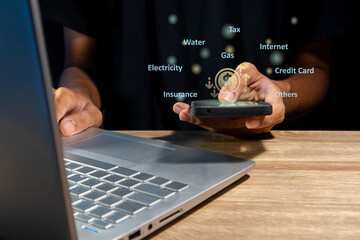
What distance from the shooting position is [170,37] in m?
0.87

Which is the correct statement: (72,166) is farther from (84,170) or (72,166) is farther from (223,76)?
(223,76)

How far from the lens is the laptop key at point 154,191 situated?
1.27ft

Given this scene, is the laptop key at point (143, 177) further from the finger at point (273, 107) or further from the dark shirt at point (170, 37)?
the dark shirt at point (170, 37)

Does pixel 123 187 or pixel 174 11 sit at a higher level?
pixel 174 11

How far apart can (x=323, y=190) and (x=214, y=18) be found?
1.67 feet

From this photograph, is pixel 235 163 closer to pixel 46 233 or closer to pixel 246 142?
pixel 246 142

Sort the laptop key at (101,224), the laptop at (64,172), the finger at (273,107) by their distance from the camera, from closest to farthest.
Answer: the laptop at (64,172) → the laptop key at (101,224) → the finger at (273,107)

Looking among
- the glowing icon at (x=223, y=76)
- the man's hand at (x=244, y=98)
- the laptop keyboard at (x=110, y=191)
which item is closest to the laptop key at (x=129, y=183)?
the laptop keyboard at (x=110, y=191)

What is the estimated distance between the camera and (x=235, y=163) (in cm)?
49

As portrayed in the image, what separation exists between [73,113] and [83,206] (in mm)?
389

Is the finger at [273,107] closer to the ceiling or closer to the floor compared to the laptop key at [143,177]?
closer to the ceiling

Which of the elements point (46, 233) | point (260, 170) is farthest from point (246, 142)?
point (46, 233)

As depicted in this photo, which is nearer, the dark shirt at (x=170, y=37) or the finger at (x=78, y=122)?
the finger at (x=78, y=122)

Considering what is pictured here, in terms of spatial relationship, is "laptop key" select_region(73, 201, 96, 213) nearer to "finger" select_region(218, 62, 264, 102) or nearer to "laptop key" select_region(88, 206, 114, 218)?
"laptop key" select_region(88, 206, 114, 218)
